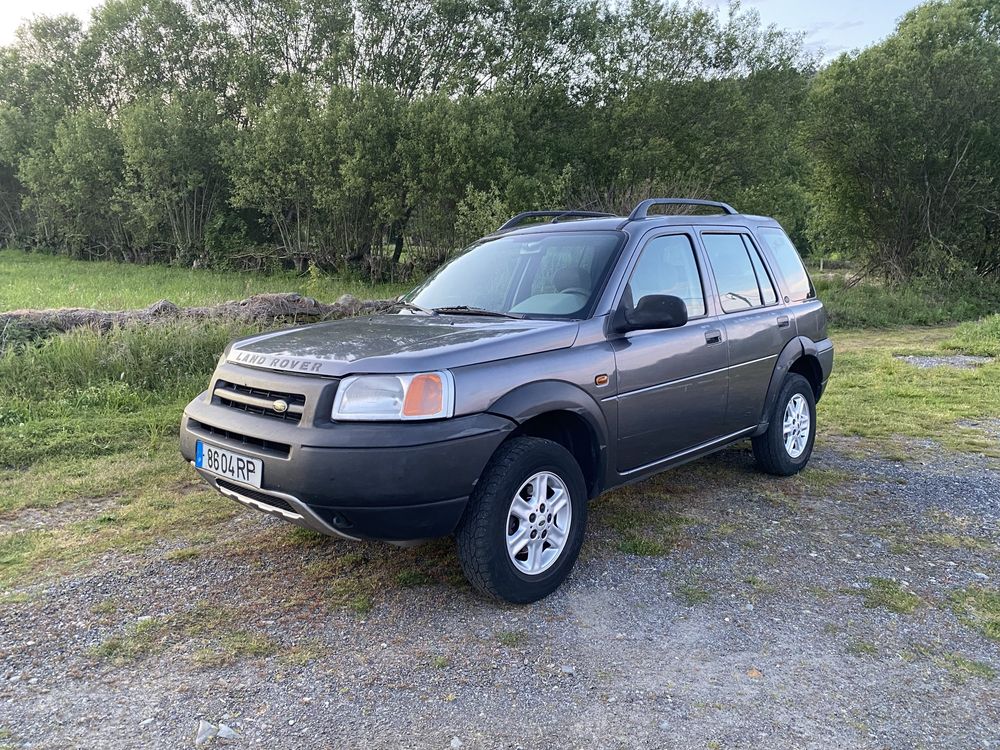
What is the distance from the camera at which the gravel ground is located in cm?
252

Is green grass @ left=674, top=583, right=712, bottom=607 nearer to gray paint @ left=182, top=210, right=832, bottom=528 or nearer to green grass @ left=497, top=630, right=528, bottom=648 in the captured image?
gray paint @ left=182, top=210, right=832, bottom=528

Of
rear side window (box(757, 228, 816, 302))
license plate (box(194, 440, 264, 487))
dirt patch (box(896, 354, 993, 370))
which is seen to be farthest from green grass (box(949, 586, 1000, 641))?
dirt patch (box(896, 354, 993, 370))

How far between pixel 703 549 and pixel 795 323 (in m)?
2.05

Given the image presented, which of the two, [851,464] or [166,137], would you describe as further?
[166,137]

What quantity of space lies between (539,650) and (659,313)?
5.62 ft

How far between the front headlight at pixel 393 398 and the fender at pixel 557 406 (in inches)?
9.6

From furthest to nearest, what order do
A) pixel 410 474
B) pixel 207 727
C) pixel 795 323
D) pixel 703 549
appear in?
pixel 795 323 < pixel 703 549 < pixel 410 474 < pixel 207 727

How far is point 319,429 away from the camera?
Answer: 3008 mm

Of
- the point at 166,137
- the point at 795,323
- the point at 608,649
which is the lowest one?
the point at 608,649

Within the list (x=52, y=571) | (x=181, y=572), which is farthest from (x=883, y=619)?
(x=52, y=571)

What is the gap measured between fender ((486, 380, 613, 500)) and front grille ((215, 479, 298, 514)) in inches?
38.3

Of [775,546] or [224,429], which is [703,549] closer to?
[775,546]

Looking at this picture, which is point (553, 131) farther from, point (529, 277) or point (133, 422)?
point (529, 277)

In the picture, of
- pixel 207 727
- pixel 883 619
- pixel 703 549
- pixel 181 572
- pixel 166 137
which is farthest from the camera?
pixel 166 137
